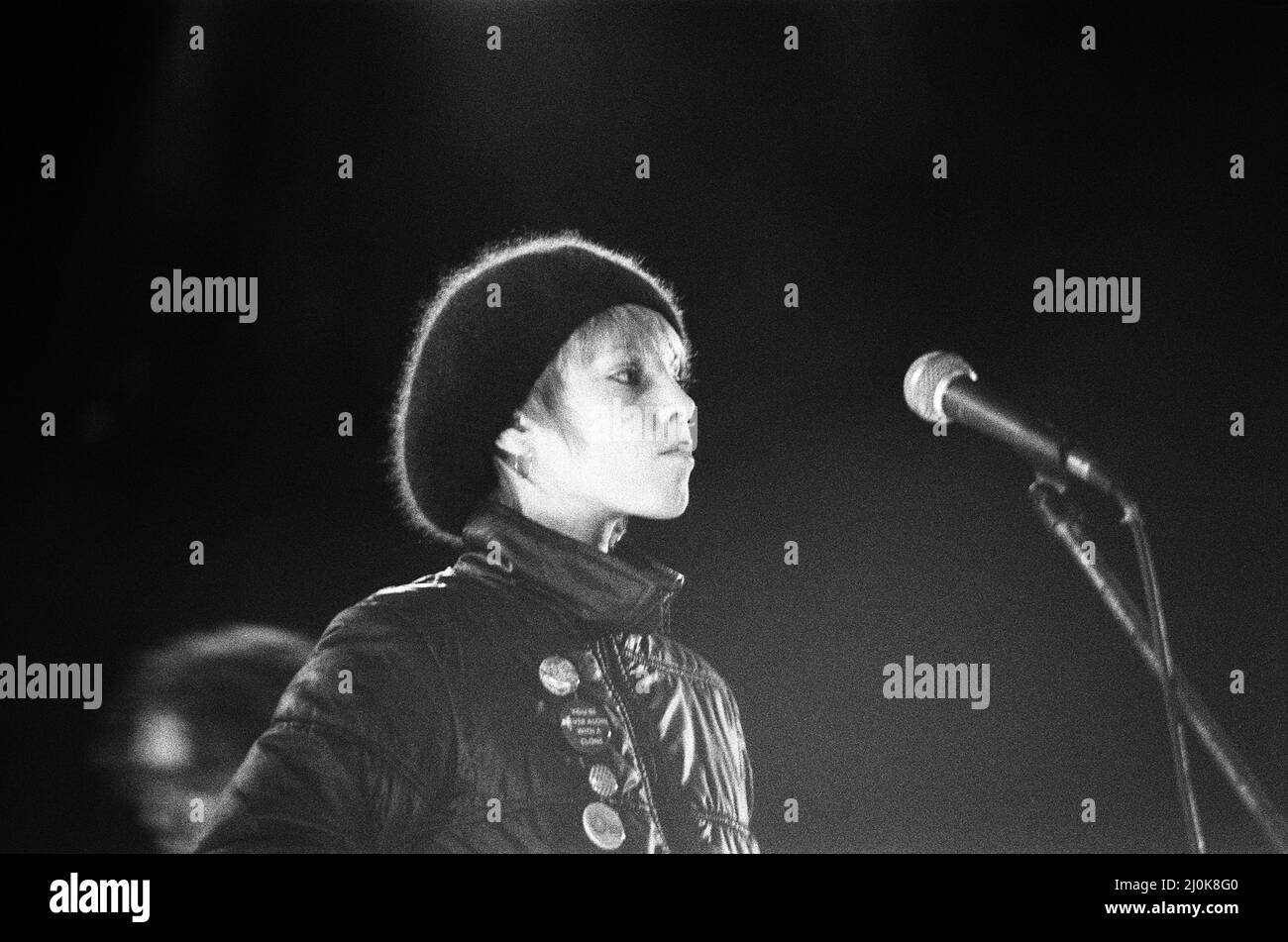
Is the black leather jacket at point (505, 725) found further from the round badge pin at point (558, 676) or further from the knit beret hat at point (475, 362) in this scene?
the knit beret hat at point (475, 362)

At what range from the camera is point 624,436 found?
3.24 m

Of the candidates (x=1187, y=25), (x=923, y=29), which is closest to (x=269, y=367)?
(x=923, y=29)

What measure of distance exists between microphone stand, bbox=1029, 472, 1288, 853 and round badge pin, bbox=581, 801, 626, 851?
1.16 m

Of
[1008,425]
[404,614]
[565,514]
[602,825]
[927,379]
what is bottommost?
[602,825]

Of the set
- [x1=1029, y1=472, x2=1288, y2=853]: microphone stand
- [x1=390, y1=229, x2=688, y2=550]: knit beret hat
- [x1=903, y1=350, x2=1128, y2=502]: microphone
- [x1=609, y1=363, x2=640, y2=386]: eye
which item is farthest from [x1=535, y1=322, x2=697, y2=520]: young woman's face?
[x1=1029, y1=472, x2=1288, y2=853]: microphone stand

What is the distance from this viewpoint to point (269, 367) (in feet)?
10.5

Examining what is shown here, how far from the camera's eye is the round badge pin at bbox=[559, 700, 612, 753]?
3.09 m

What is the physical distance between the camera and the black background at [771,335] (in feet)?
10.5

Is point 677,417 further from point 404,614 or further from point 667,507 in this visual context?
point 404,614

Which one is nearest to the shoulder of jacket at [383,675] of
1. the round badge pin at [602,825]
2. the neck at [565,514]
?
the neck at [565,514]

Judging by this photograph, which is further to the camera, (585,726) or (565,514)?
(565,514)

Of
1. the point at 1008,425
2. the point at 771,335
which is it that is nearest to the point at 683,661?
the point at 771,335

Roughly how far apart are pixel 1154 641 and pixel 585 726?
1293mm

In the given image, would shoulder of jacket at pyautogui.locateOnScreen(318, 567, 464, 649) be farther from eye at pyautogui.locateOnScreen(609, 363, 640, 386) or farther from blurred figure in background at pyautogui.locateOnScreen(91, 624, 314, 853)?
eye at pyautogui.locateOnScreen(609, 363, 640, 386)
